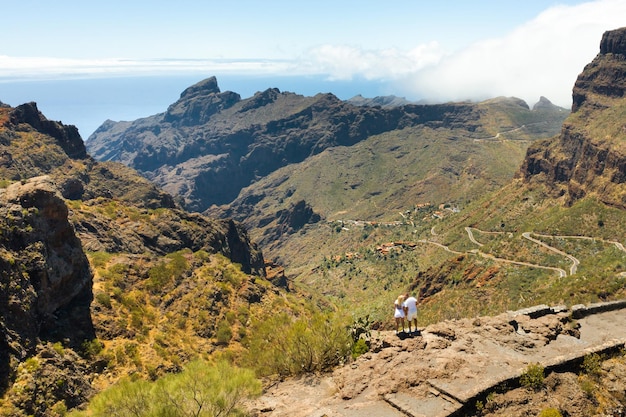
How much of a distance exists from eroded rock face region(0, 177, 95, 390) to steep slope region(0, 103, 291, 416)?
73 mm

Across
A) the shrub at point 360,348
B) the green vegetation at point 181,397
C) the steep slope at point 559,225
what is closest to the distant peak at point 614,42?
the steep slope at point 559,225

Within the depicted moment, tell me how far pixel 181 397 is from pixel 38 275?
17.3 metres

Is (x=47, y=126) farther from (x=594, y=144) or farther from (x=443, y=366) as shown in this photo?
(x=594, y=144)

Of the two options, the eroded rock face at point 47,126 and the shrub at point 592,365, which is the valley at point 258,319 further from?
the eroded rock face at point 47,126

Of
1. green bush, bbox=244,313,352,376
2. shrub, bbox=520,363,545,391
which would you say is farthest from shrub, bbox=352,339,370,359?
shrub, bbox=520,363,545,391

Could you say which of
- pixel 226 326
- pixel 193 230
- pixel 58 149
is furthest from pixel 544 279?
pixel 58 149

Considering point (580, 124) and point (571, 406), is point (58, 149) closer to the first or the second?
point (571, 406)

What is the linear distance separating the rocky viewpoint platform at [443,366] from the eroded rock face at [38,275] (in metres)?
15.2

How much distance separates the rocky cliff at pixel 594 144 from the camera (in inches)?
3317

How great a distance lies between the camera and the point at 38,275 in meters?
25.3

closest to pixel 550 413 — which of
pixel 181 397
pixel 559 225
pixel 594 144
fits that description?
pixel 181 397

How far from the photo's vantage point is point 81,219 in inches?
1828

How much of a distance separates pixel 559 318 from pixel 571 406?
8.00 m

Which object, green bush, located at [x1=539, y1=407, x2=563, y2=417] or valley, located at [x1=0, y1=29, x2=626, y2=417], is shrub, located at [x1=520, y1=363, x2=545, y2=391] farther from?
green bush, located at [x1=539, y1=407, x2=563, y2=417]
